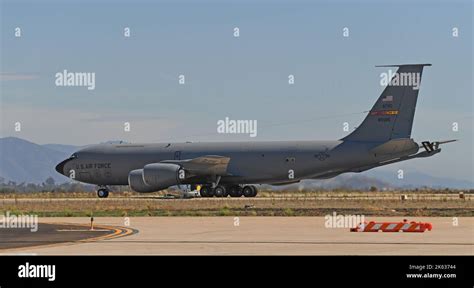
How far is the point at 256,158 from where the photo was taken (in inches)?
2445

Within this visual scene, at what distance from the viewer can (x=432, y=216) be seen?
39188 millimetres

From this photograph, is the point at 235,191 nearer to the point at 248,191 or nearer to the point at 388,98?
the point at 248,191

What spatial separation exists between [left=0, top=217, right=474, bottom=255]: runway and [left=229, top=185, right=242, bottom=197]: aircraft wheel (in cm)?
3060

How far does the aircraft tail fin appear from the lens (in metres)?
58.2

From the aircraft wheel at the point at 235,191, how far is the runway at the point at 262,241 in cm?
3060
